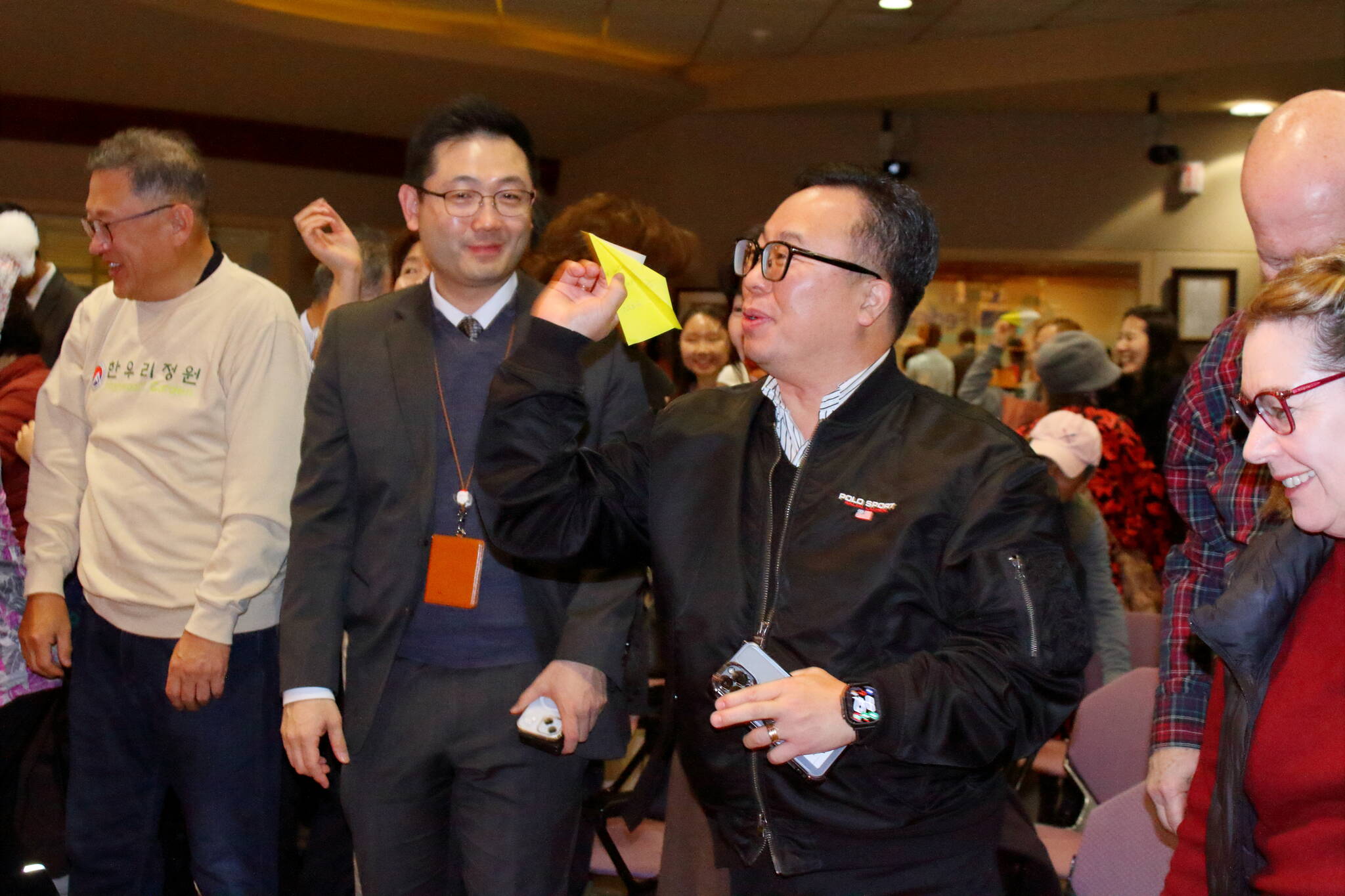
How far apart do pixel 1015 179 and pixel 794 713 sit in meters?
8.16

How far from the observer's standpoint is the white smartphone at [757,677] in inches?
56.0

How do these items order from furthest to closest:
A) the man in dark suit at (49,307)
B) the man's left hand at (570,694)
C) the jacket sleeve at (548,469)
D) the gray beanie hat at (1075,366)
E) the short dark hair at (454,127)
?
the gray beanie hat at (1075,366) < the man in dark suit at (49,307) < the short dark hair at (454,127) < the man's left hand at (570,694) < the jacket sleeve at (548,469)

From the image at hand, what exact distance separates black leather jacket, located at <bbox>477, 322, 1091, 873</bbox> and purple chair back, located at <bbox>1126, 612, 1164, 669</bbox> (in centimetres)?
198

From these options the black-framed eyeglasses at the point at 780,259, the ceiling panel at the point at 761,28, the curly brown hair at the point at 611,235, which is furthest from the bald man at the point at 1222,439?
the ceiling panel at the point at 761,28

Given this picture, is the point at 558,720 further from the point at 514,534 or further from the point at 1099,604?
the point at 1099,604

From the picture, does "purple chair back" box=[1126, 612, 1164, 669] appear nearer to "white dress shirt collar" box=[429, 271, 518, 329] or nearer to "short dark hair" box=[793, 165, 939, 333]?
"short dark hair" box=[793, 165, 939, 333]

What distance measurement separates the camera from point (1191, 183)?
8.36 m

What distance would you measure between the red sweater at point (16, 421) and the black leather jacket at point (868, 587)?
→ 1936 mm

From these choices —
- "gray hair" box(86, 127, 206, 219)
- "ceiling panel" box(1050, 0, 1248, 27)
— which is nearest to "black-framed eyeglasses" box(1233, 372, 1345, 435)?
"gray hair" box(86, 127, 206, 219)

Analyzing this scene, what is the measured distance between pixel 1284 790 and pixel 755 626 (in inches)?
26.0

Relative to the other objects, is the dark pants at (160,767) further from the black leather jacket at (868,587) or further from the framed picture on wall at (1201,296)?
the framed picture on wall at (1201,296)

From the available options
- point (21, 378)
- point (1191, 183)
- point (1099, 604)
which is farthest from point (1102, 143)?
point (21, 378)

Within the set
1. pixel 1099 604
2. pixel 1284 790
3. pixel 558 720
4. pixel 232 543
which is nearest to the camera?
pixel 1284 790

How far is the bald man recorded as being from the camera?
5.34 feet
